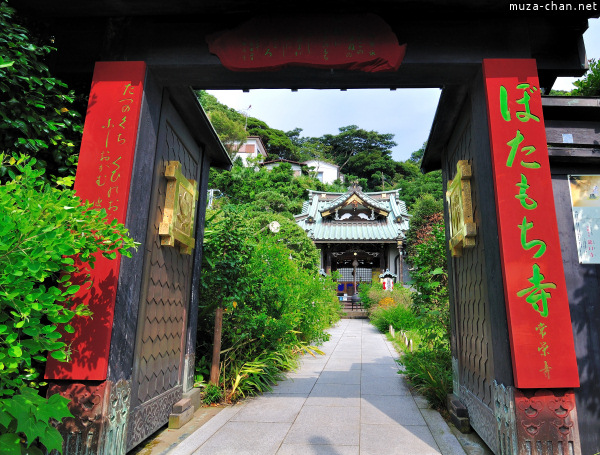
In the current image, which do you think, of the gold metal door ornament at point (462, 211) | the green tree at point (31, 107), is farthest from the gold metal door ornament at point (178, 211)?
the gold metal door ornament at point (462, 211)

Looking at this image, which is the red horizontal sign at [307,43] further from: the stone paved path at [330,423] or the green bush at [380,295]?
the green bush at [380,295]

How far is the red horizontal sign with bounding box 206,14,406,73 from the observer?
3.29 meters

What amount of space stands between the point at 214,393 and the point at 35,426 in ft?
9.77

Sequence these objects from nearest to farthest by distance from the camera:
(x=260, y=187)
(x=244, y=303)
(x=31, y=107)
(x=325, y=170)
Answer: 1. (x=31, y=107)
2. (x=244, y=303)
3. (x=260, y=187)
4. (x=325, y=170)

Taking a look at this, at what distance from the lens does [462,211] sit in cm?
351

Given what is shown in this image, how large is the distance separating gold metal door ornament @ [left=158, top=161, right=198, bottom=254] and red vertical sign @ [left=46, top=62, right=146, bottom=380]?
66 centimetres

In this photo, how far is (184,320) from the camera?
14.5 ft

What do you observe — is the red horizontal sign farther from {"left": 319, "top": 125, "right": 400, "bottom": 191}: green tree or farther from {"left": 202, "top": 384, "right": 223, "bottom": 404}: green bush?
{"left": 319, "top": 125, "right": 400, "bottom": 191}: green tree

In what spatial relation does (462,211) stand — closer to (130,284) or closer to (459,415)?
(459,415)

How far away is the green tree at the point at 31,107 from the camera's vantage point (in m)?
2.60

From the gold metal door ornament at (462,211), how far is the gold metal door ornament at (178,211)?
9.26 feet

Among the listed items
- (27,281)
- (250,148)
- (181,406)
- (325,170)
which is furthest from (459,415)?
(325,170)

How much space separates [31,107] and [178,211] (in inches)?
59.3

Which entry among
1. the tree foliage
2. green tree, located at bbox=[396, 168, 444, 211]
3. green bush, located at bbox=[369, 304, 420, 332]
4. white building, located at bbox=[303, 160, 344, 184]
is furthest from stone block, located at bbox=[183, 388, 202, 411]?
white building, located at bbox=[303, 160, 344, 184]
